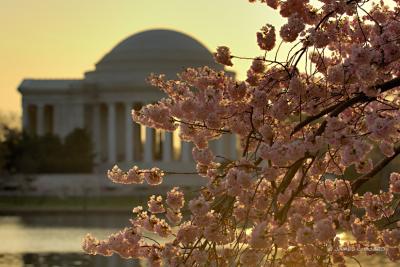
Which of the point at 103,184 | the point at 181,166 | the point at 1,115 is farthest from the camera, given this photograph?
the point at 1,115

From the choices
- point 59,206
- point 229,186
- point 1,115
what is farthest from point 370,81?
point 1,115

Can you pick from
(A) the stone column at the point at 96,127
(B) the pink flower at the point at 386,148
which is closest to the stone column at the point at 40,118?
(A) the stone column at the point at 96,127

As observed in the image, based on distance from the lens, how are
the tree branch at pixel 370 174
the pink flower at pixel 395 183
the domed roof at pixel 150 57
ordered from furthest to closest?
the domed roof at pixel 150 57, the pink flower at pixel 395 183, the tree branch at pixel 370 174

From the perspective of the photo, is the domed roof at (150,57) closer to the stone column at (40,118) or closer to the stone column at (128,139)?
the stone column at (128,139)

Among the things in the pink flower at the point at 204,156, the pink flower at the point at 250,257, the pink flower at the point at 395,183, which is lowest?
the pink flower at the point at 250,257

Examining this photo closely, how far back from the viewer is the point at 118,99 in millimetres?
151125

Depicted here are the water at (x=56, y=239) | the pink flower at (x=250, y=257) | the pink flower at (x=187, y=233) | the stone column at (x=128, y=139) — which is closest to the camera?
the pink flower at (x=250, y=257)

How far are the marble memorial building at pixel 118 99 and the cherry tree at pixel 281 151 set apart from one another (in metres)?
134

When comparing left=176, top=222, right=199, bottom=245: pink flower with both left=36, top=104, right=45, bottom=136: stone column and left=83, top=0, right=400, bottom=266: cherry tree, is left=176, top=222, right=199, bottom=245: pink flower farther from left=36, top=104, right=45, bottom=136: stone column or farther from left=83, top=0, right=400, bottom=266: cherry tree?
left=36, top=104, right=45, bottom=136: stone column

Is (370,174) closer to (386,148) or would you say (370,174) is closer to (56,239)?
(386,148)

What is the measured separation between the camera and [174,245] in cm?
1384

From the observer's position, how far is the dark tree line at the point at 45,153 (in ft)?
392

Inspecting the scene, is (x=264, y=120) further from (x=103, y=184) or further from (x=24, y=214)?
(x=103, y=184)

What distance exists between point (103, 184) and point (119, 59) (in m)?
37.3
